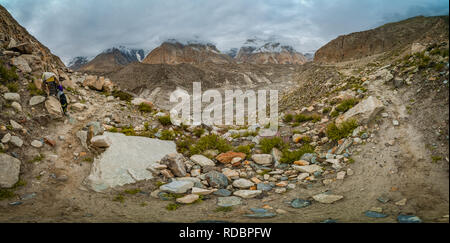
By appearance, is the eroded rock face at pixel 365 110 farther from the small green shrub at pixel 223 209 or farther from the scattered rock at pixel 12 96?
the scattered rock at pixel 12 96

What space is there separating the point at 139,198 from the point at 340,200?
256 cm

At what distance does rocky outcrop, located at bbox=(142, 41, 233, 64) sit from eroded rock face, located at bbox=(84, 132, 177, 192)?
109 m

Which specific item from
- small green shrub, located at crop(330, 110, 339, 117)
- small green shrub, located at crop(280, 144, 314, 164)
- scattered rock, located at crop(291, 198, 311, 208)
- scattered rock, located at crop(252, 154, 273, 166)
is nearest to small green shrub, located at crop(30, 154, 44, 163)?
scattered rock, located at crop(252, 154, 273, 166)

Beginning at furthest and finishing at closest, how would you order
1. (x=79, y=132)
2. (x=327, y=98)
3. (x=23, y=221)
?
(x=327, y=98) < (x=79, y=132) < (x=23, y=221)

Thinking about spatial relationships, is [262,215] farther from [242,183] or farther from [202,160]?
[202,160]

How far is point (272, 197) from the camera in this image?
114 inches

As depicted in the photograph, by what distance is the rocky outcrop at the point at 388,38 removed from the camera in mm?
1931

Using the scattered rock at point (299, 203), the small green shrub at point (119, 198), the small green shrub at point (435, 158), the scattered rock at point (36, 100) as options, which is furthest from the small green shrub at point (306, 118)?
the scattered rock at point (36, 100)

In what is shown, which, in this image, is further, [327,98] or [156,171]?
[327,98]

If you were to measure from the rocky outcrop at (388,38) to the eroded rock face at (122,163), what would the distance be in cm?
402

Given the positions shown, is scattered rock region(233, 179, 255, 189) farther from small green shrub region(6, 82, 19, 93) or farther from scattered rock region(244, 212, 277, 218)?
small green shrub region(6, 82, 19, 93)

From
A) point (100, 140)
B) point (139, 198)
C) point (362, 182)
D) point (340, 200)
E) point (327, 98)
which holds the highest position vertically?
point (327, 98)

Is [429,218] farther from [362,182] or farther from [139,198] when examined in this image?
[139,198]
